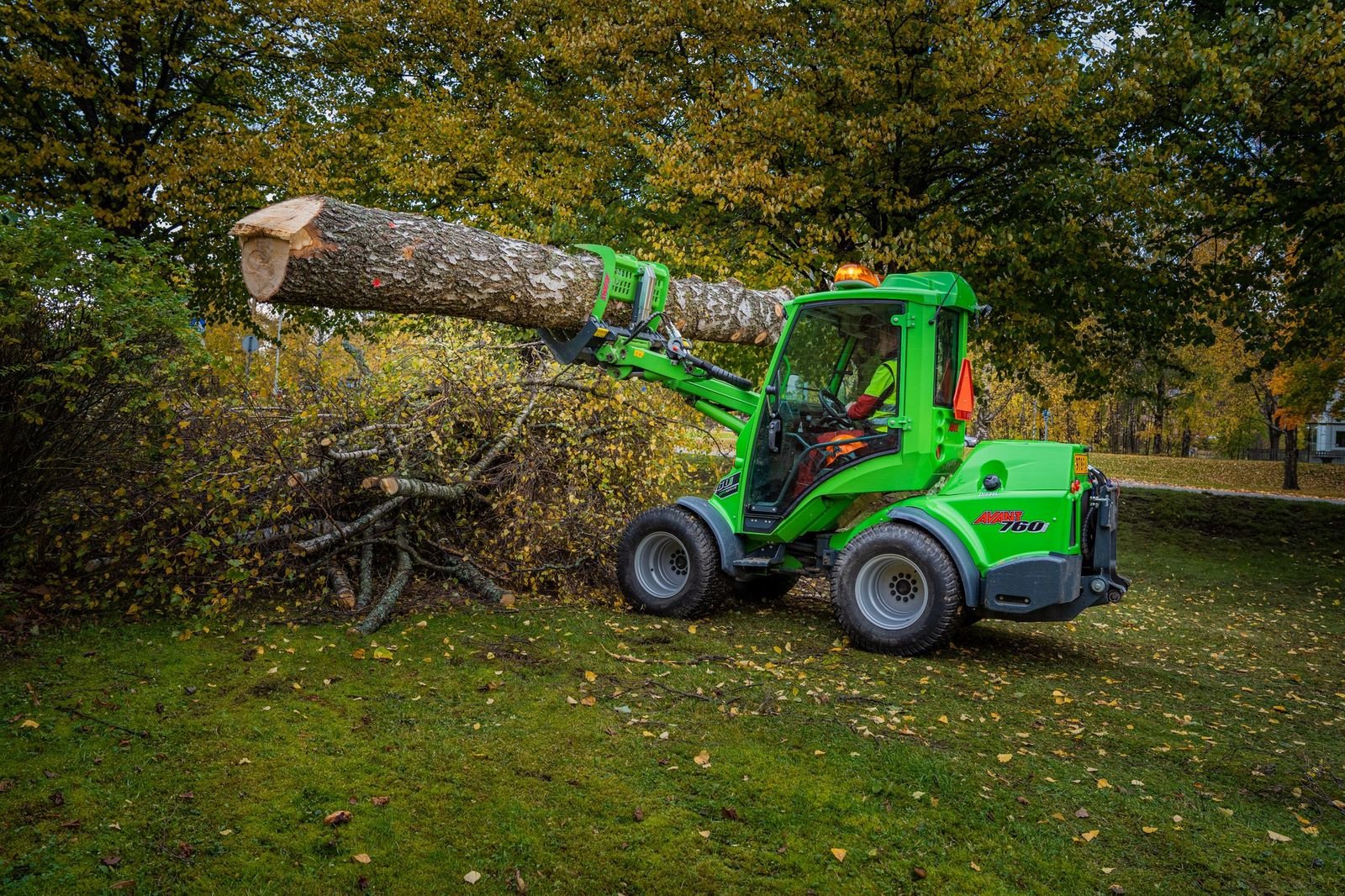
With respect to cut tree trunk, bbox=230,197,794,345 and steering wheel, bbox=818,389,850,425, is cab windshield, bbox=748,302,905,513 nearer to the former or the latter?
steering wheel, bbox=818,389,850,425

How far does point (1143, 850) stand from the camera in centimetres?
333

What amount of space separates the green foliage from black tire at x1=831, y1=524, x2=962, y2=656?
178 inches

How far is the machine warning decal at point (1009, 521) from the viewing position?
17.9 feet

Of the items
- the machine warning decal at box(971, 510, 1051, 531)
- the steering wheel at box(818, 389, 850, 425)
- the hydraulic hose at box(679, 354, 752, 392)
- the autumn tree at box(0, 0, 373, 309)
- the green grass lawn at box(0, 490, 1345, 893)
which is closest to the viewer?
the green grass lawn at box(0, 490, 1345, 893)

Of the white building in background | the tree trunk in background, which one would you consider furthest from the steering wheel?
the white building in background

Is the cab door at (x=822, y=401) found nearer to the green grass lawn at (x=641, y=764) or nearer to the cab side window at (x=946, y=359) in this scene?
the cab side window at (x=946, y=359)

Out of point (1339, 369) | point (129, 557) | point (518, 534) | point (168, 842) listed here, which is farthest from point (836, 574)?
point (1339, 369)

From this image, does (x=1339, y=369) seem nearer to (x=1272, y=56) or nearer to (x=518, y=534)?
(x=1272, y=56)

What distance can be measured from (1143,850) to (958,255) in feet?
27.0

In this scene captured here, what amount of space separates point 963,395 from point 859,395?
706 mm

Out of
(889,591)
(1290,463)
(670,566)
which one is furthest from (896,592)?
(1290,463)

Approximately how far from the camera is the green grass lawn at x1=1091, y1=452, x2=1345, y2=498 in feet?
73.3

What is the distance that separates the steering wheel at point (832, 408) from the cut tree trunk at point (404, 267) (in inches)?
70.5

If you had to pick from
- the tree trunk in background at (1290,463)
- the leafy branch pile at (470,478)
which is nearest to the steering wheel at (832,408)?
the leafy branch pile at (470,478)
